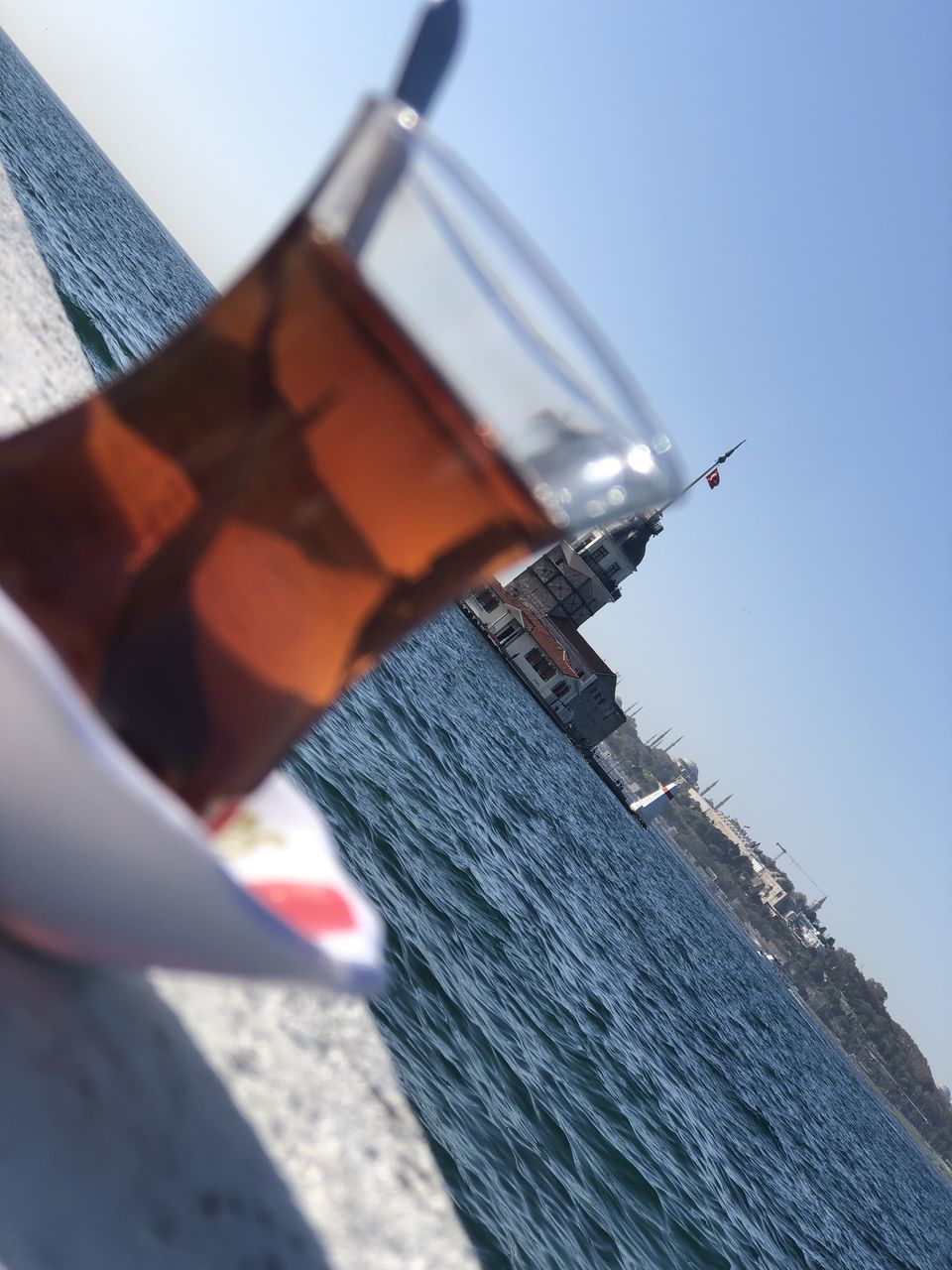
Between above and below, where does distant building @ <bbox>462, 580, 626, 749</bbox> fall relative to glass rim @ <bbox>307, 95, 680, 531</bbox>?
below

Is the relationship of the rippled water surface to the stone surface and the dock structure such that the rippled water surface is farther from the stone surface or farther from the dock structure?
the stone surface

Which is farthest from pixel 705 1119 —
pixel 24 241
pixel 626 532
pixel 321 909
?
pixel 626 532

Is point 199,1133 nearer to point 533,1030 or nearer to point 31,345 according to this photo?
point 31,345

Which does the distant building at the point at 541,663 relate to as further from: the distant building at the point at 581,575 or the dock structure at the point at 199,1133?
the dock structure at the point at 199,1133

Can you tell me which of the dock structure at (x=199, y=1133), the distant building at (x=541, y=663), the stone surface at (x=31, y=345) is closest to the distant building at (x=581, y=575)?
the distant building at (x=541, y=663)

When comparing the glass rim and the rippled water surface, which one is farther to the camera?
the rippled water surface

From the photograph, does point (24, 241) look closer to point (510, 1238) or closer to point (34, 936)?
point (34, 936)

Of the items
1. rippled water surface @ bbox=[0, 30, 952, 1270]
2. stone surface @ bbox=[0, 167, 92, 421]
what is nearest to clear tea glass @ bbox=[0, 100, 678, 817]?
stone surface @ bbox=[0, 167, 92, 421]
